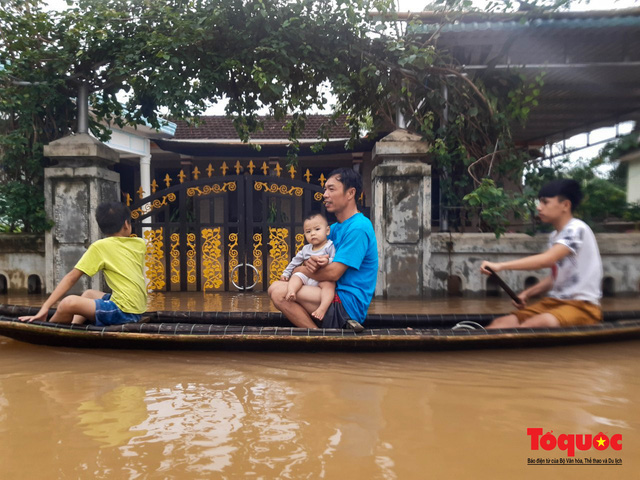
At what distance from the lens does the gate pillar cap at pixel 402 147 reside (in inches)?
253

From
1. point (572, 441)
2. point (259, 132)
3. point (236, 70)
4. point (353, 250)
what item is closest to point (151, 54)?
point (236, 70)

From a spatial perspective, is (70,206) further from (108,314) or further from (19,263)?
(108,314)

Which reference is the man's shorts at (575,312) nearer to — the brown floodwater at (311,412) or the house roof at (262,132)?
the brown floodwater at (311,412)

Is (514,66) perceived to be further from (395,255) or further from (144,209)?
(144,209)

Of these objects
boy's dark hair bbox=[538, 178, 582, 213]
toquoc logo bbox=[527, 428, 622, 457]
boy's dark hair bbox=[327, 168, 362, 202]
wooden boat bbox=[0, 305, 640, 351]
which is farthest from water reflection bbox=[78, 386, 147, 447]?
boy's dark hair bbox=[538, 178, 582, 213]

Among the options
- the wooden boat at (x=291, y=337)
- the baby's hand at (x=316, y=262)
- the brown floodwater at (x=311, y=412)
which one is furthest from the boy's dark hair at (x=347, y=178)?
the brown floodwater at (x=311, y=412)

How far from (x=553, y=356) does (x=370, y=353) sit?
1250mm

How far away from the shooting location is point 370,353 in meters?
3.62

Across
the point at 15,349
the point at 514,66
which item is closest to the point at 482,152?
the point at 514,66

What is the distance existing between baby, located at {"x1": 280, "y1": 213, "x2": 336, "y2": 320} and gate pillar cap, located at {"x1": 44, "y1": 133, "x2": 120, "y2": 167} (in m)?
3.98

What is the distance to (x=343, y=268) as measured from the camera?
3.50 meters

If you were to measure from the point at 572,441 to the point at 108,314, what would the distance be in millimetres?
3030

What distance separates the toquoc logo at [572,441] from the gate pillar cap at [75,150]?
5.97 meters

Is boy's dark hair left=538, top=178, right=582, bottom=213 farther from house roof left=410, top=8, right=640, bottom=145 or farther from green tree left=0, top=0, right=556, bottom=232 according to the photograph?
house roof left=410, top=8, right=640, bottom=145
